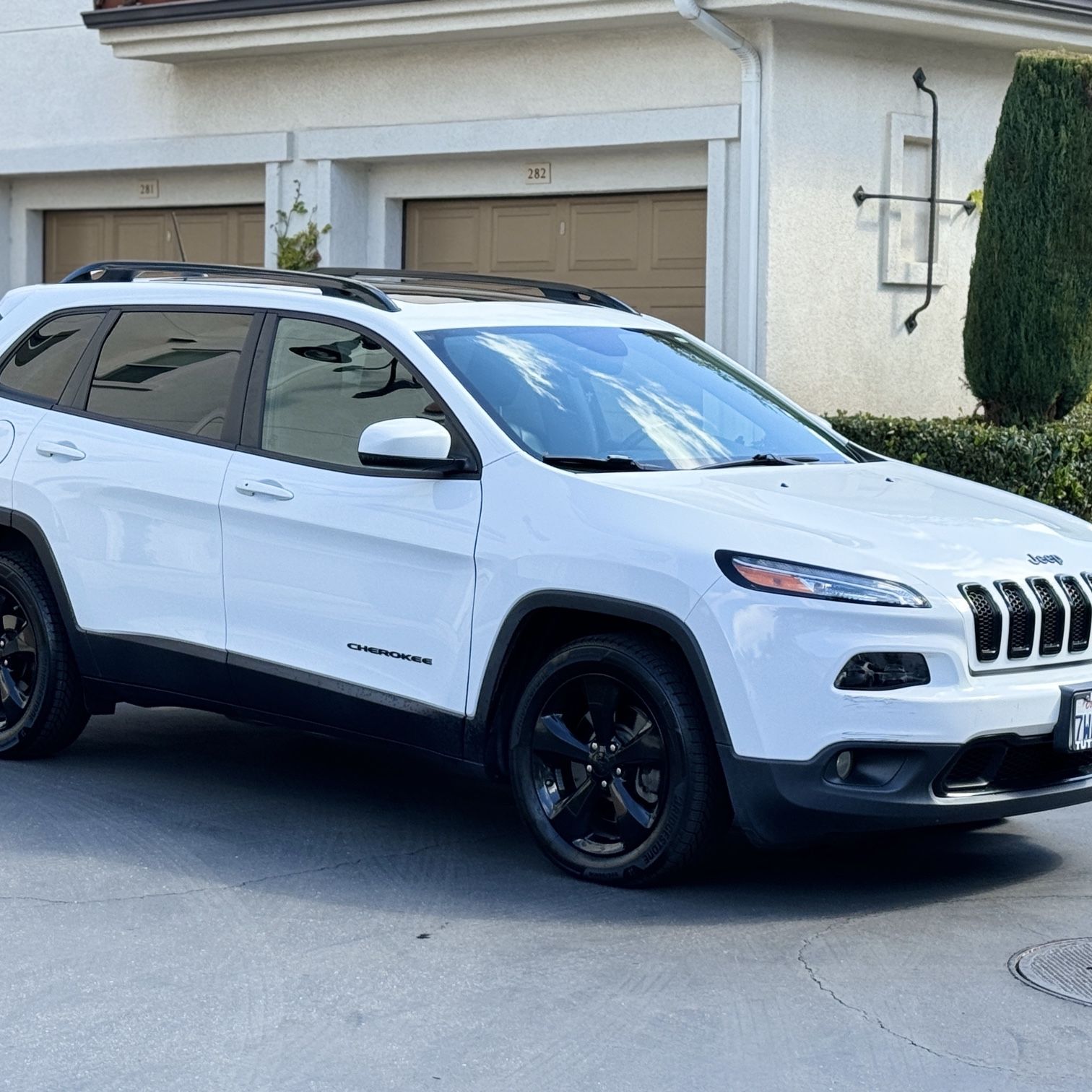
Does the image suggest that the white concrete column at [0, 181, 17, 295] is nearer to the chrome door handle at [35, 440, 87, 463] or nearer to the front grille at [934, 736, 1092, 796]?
the chrome door handle at [35, 440, 87, 463]

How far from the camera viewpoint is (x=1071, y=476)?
482 inches

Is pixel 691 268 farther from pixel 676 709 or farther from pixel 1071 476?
pixel 676 709

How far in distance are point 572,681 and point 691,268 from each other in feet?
30.2

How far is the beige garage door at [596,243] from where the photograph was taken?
14.6 metres

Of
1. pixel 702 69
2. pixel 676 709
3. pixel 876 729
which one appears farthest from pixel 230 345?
pixel 702 69

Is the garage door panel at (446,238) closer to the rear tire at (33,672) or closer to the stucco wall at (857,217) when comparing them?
the stucco wall at (857,217)

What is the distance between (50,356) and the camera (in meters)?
7.54

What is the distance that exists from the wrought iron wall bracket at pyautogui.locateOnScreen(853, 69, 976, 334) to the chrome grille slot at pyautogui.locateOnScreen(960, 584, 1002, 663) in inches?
366

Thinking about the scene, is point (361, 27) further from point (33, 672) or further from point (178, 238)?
point (33, 672)

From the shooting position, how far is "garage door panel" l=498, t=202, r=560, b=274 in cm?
1523

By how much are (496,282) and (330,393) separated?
52.6 inches

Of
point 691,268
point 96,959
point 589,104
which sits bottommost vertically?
point 96,959

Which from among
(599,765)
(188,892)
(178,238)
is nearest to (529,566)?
(599,765)

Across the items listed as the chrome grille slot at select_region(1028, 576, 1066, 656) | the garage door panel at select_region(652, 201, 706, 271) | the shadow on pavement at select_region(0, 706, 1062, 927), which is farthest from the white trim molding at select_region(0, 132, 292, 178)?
the chrome grille slot at select_region(1028, 576, 1066, 656)
